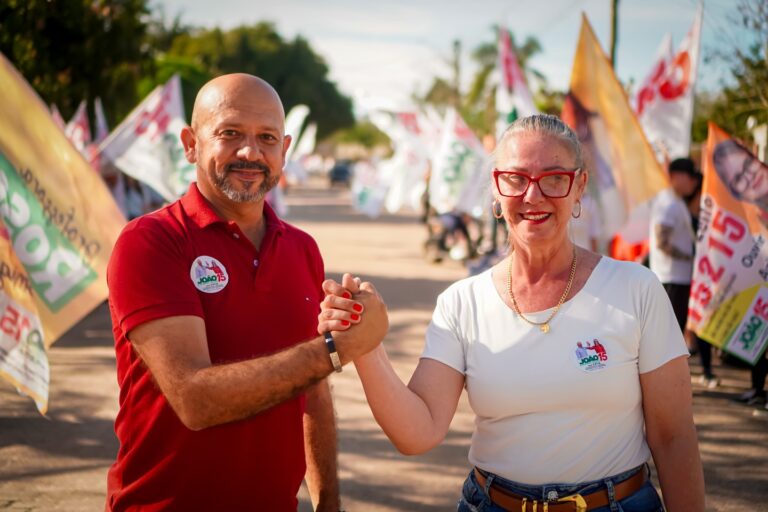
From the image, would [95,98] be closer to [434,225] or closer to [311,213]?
[434,225]

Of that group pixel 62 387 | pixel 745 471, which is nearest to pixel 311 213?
pixel 62 387

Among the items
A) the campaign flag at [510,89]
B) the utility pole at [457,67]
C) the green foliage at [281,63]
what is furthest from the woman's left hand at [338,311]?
the green foliage at [281,63]

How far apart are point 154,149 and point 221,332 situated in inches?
317

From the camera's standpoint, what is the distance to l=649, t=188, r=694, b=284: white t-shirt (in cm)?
738

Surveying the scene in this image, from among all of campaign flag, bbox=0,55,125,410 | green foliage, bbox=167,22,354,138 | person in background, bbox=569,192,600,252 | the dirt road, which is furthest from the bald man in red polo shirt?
green foliage, bbox=167,22,354,138

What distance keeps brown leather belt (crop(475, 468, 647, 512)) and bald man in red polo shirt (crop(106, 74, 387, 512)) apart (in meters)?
0.61

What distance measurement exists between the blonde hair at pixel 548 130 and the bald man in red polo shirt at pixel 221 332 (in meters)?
0.74

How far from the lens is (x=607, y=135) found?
23.8 feet

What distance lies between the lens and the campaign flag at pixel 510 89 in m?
11.1

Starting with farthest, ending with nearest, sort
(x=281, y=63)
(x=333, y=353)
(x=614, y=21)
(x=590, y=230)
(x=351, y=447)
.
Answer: (x=281, y=63), (x=614, y=21), (x=590, y=230), (x=351, y=447), (x=333, y=353)

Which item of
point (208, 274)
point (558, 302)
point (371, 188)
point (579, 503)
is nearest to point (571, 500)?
point (579, 503)

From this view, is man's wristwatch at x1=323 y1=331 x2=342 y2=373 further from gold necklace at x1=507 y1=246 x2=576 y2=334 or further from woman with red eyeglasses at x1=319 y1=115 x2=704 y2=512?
gold necklace at x1=507 y1=246 x2=576 y2=334

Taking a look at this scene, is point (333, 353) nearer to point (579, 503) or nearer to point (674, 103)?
point (579, 503)

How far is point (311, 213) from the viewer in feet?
110
